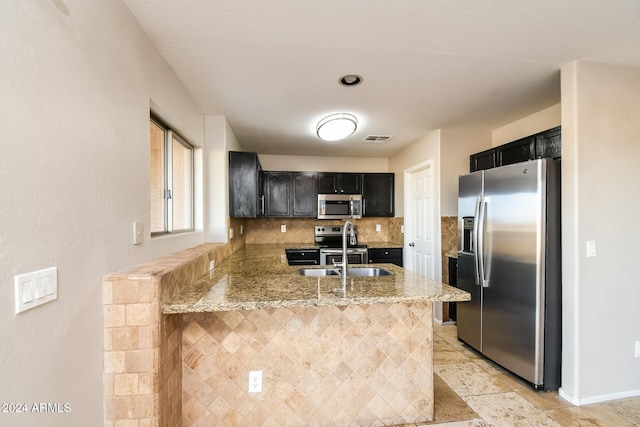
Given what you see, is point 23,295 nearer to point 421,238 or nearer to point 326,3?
point 326,3

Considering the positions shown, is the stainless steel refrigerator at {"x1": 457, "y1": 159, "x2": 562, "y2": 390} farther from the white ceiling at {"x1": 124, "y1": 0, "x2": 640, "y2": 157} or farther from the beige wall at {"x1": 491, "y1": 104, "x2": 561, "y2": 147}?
the beige wall at {"x1": 491, "y1": 104, "x2": 561, "y2": 147}

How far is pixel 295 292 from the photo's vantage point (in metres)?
1.62

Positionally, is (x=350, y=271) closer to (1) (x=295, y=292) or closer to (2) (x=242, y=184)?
(1) (x=295, y=292)

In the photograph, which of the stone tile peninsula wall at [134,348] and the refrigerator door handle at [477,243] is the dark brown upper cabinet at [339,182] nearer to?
the refrigerator door handle at [477,243]

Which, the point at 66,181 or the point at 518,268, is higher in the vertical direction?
the point at 66,181

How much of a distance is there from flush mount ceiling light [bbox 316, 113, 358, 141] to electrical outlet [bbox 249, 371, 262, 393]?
212cm

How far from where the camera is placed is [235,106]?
2.69m

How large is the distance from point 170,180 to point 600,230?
10.9 ft

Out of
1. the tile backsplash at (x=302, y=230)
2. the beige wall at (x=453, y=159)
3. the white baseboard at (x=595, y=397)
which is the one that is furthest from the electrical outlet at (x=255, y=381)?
the tile backsplash at (x=302, y=230)

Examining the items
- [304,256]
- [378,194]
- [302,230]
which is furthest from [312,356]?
[378,194]

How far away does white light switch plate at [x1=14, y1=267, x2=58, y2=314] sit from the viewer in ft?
2.67

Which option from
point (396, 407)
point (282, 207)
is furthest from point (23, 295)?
point (282, 207)

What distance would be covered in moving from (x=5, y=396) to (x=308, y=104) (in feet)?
8.36

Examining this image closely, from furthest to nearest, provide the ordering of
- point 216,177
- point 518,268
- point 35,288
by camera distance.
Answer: point 216,177 < point 518,268 < point 35,288
